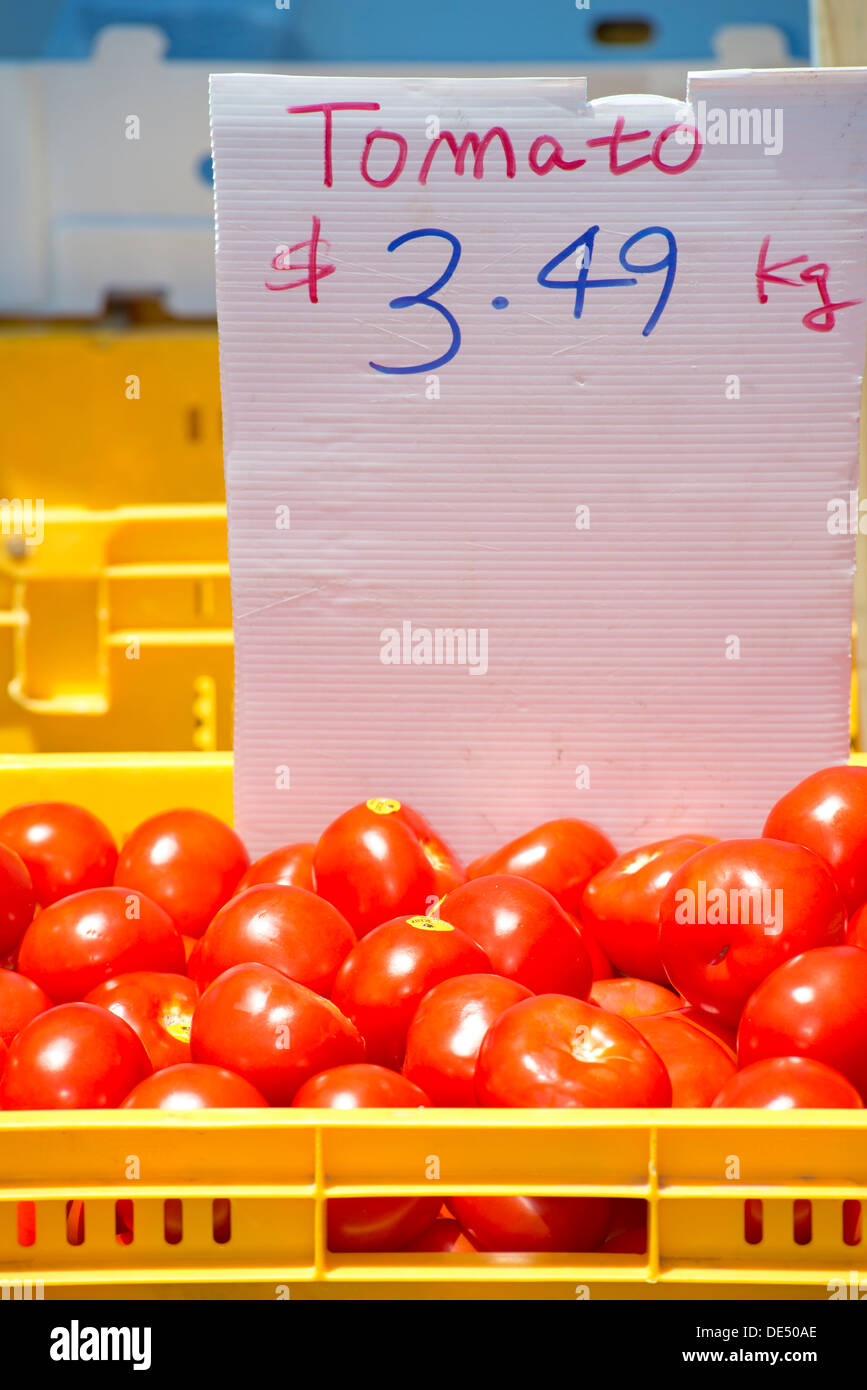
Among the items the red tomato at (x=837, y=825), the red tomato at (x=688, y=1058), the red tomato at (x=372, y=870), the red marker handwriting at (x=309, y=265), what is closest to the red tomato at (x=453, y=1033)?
the red tomato at (x=688, y=1058)

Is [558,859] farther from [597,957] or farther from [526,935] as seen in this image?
[526,935]

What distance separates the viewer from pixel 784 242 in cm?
151

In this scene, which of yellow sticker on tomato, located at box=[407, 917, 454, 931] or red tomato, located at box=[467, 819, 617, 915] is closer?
yellow sticker on tomato, located at box=[407, 917, 454, 931]

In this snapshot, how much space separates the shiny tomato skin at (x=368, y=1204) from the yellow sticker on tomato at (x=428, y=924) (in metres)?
0.19

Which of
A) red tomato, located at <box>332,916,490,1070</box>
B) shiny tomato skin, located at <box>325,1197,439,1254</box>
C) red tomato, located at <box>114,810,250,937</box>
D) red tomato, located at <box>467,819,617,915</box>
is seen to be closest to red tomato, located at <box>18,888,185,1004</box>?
red tomato, located at <box>114,810,250,937</box>

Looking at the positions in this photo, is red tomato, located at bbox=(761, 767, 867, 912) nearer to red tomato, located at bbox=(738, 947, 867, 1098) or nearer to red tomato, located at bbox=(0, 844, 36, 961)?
red tomato, located at bbox=(738, 947, 867, 1098)

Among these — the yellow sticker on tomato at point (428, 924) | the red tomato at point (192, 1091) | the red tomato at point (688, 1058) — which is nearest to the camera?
the red tomato at point (192, 1091)

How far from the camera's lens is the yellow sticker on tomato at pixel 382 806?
147 cm

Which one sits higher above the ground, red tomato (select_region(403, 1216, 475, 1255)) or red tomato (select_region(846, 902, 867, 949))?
red tomato (select_region(846, 902, 867, 949))

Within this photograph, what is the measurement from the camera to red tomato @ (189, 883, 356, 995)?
127cm

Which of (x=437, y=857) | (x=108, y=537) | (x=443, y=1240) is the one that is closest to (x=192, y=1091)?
(x=443, y=1240)

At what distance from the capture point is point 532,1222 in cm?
96

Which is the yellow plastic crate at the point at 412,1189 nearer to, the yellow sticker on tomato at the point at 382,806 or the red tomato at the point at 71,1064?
the red tomato at the point at 71,1064
